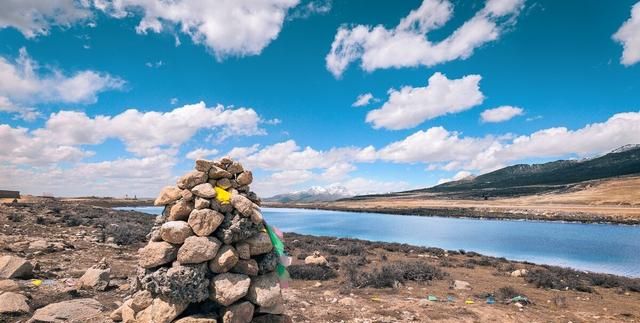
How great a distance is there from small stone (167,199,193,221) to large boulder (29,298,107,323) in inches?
138

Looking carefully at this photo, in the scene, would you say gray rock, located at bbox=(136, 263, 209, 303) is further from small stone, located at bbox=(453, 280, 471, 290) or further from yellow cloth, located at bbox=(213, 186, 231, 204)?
small stone, located at bbox=(453, 280, 471, 290)

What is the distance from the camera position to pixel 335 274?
18.8m

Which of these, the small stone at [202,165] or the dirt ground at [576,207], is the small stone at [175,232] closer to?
the small stone at [202,165]

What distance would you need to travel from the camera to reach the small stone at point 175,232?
7.48m

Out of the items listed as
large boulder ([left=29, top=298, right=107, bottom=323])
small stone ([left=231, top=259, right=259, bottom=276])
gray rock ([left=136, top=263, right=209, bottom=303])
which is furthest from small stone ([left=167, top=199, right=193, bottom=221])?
large boulder ([left=29, top=298, right=107, bottom=323])

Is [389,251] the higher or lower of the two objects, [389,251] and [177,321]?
the lower

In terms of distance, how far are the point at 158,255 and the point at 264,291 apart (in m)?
2.24

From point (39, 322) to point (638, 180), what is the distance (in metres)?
173

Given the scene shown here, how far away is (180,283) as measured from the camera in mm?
7215

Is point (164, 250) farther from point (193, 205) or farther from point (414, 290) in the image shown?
point (414, 290)

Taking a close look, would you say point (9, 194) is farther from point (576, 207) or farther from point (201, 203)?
point (576, 207)

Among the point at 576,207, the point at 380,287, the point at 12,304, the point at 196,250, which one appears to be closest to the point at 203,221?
the point at 196,250

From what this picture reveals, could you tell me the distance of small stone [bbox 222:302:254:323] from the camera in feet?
24.5

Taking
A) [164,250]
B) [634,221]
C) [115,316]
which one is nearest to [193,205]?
[164,250]
